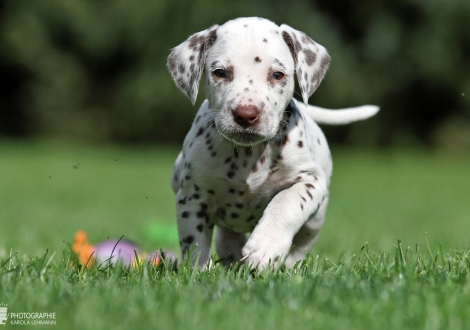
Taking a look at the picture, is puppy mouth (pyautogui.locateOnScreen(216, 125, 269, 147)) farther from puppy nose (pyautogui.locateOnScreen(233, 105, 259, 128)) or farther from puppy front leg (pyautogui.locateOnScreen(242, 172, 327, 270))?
puppy front leg (pyautogui.locateOnScreen(242, 172, 327, 270))

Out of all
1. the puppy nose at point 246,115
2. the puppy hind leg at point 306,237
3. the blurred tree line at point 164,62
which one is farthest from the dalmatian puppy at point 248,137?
the blurred tree line at point 164,62

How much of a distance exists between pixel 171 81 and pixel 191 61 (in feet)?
67.1

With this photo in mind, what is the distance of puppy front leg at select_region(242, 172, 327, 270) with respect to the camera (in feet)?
12.5

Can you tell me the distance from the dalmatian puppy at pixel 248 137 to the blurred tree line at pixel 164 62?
1981cm

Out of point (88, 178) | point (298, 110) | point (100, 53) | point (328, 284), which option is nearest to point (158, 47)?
point (100, 53)

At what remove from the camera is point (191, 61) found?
14.9ft

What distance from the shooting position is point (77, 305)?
287 centimetres

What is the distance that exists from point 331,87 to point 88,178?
1110 centimetres

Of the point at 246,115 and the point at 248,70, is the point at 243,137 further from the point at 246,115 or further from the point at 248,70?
the point at 248,70

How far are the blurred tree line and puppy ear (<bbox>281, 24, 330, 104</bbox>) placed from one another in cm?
1968

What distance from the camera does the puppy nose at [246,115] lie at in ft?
12.9

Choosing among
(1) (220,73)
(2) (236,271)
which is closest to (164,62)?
(1) (220,73)

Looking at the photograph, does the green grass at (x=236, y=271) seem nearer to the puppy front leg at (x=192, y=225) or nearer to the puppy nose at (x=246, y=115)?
the puppy front leg at (x=192, y=225)

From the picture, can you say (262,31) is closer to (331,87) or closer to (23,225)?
(23,225)
